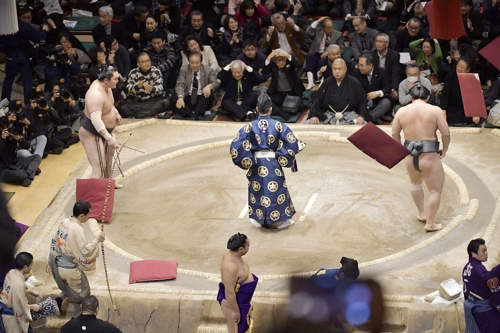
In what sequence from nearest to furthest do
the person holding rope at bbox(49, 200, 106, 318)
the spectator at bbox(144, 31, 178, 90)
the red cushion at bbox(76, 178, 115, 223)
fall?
the person holding rope at bbox(49, 200, 106, 318), the red cushion at bbox(76, 178, 115, 223), the spectator at bbox(144, 31, 178, 90)

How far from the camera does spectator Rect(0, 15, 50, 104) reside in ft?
24.3

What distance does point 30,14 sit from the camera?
789cm

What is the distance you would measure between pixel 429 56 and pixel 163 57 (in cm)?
233

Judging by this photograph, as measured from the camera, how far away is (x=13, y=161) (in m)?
6.41

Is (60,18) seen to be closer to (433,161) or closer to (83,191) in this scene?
(83,191)

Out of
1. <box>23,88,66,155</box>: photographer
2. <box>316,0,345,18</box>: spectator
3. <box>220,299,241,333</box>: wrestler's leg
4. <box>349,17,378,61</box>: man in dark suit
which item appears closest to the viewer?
<box>220,299,241,333</box>: wrestler's leg

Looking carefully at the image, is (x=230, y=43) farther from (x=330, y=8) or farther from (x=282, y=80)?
(x=330, y=8)

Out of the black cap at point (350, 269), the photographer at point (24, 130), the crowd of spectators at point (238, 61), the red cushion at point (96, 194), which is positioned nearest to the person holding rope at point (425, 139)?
the black cap at point (350, 269)

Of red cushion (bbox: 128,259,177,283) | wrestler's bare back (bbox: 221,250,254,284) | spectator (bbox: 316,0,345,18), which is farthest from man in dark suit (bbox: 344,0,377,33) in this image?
wrestler's bare back (bbox: 221,250,254,284)

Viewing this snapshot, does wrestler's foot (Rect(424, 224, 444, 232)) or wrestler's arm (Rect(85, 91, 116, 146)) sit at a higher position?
wrestler's arm (Rect(85, 91, 116, 146))

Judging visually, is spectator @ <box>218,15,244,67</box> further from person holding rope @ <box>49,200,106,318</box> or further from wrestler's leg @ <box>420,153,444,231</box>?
person holding rope @ <box>49,200,106,318</box>

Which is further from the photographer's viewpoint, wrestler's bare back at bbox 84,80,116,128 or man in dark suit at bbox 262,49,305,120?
man in dark suit at bbox 262,49,305,120

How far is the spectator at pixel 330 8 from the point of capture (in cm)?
842

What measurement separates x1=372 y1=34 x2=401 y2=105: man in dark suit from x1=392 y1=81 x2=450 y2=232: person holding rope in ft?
6.62
